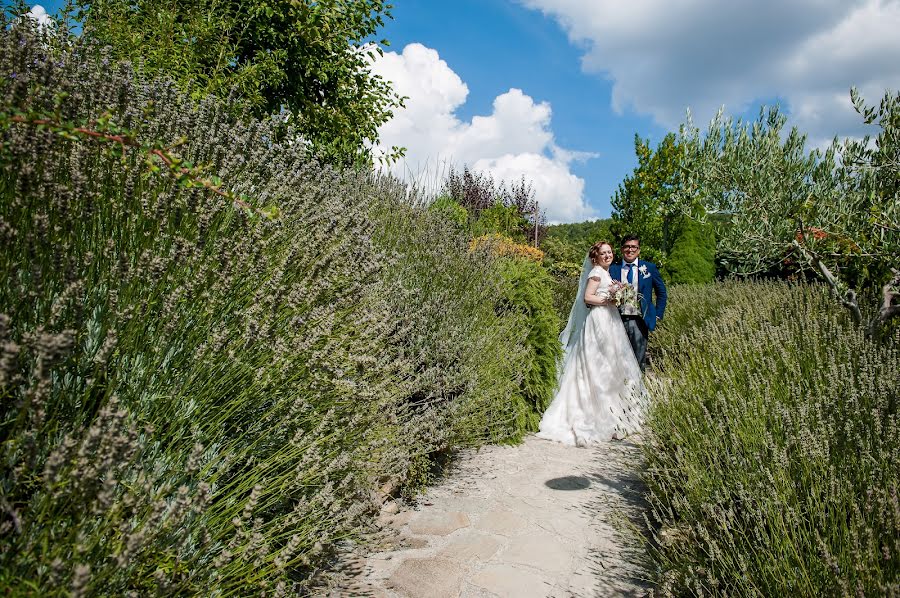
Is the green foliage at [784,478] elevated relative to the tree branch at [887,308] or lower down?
lower down

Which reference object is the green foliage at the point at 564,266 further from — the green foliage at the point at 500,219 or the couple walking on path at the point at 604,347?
the couple walking on path at the point at 604,347

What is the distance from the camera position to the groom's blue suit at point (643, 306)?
247 inches

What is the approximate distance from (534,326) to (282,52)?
4.95 m

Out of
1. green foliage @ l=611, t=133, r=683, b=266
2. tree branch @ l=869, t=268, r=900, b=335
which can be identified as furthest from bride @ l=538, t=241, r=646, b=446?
green foliage @ l=611, t=133, r=683, b=266

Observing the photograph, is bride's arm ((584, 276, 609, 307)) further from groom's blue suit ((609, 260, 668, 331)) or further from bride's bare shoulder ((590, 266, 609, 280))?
groom's blue suit ((609, 260, 668, 331))

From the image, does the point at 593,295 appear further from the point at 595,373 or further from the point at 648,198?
the point at 648,198

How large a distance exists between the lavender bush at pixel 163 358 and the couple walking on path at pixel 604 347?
2652 mm

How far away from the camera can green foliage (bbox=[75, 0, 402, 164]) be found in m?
5.83

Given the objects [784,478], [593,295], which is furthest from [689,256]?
[784,478]

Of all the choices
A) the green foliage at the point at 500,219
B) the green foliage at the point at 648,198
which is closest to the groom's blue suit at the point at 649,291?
the green foliage at the point at 500,219

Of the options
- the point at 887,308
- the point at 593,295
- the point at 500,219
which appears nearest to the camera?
the point at 887,308

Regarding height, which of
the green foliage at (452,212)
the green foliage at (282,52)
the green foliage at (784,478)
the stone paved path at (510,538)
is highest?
the green foliage at (282,52)

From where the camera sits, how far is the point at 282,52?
279 inches

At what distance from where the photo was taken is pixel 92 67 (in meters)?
2.66
